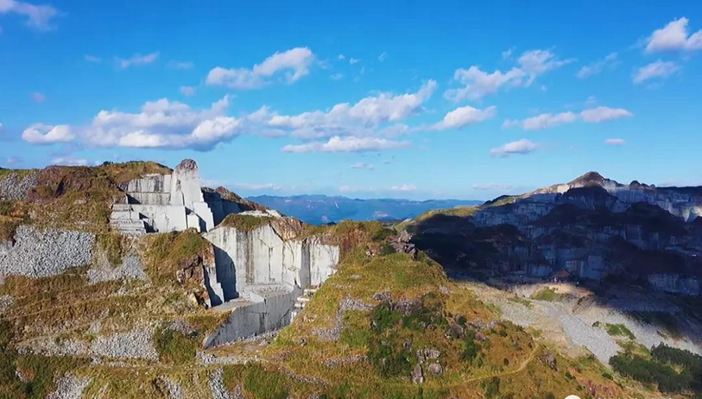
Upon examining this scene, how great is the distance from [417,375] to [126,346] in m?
20.1

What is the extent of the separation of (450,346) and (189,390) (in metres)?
17.5

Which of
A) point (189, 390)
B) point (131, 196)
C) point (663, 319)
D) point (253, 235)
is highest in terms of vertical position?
point (131, 196)

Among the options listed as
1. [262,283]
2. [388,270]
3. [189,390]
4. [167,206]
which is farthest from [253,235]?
[189,390]

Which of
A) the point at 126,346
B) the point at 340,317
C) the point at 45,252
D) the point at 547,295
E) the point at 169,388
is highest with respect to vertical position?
the point at 45,252

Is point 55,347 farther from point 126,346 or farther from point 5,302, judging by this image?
point 5,302

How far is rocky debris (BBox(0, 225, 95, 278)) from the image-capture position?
43875 mm

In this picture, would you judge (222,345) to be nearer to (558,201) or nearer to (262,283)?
(262,283)

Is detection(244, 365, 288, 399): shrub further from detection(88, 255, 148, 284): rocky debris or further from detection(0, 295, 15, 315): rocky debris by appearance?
detection(0, 295, 15, 315): rocky debris

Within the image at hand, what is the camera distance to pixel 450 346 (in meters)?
40.7

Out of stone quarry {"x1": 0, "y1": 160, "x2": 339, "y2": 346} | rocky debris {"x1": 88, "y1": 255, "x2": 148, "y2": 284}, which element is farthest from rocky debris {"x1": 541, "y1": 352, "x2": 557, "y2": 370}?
rocky debris {"x1": 88, "y1": 255, "x2": 148, "y2": 284}

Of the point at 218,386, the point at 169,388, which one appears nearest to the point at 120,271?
the point at 169,388

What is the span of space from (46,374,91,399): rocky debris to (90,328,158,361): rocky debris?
2423 mm

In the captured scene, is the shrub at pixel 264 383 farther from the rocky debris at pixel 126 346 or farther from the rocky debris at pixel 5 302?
the rocky debris at pixel 5 302

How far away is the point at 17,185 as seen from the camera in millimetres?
54188
